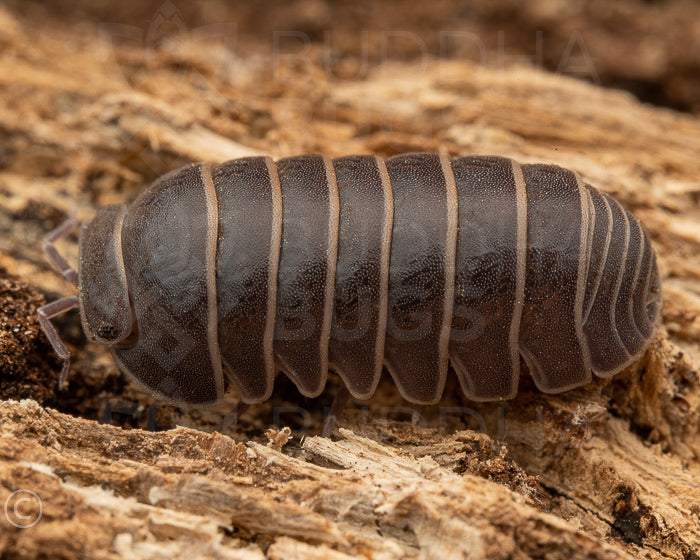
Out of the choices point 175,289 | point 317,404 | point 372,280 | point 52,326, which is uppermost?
point 372,280

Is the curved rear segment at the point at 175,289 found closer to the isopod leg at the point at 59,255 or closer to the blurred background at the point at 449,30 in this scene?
the isopod leg at the point at 59,255

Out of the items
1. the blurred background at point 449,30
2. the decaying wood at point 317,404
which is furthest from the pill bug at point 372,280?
the blurred background at point 449,30

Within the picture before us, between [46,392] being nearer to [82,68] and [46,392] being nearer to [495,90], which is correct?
[82,68]

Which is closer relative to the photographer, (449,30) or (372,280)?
(372,280)

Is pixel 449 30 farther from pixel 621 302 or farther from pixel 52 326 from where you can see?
pixel 52 326

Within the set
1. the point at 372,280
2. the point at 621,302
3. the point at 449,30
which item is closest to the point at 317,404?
the point at 372,280

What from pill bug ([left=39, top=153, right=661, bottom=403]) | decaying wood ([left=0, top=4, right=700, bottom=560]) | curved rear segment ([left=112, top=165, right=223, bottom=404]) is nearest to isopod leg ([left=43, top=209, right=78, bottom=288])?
decaying wood ([left=0, top=4, right=700, bottom=560])
